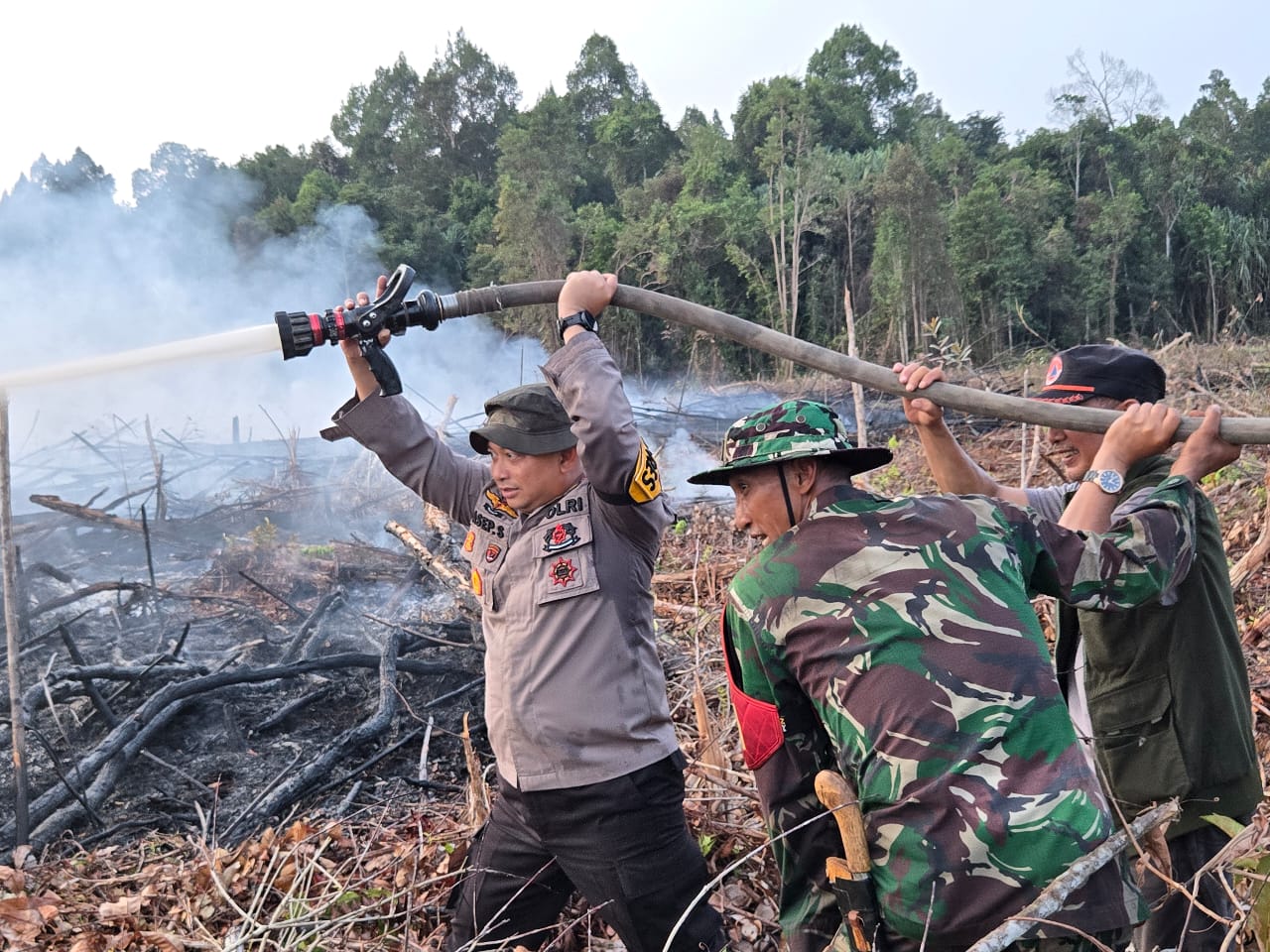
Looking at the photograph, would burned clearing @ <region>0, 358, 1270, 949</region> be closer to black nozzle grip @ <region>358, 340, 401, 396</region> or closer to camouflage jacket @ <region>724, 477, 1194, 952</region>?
camouflage jacket @ <region>724, 477, 1194, 952</region>

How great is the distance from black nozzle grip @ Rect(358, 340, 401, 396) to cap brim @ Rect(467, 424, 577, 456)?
1.02ft

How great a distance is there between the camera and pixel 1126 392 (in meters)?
2.24

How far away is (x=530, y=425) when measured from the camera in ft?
8.37

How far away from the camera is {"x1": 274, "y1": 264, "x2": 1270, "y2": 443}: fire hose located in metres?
1.98

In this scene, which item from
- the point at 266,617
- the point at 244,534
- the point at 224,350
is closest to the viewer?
the point at 224,350

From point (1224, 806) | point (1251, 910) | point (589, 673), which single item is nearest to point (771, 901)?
point (589, 673)

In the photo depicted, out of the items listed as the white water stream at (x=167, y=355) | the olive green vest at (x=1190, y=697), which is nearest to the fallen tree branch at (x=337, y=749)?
the white water stream at (x=167, y=355)

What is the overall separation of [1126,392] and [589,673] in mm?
1550

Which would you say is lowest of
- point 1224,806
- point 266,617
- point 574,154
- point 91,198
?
point 266,617

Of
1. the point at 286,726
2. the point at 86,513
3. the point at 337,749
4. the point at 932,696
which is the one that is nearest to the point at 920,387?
the point at 932,696

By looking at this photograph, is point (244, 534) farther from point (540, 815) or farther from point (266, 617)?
point (540, 815)

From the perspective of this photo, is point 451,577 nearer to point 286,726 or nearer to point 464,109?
point 286,726

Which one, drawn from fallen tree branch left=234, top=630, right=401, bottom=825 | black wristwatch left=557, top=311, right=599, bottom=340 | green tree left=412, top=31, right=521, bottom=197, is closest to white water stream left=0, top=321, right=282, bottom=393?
black wristwatch left=557, top=311, right=599, bottom=340

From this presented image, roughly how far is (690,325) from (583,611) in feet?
2.67
